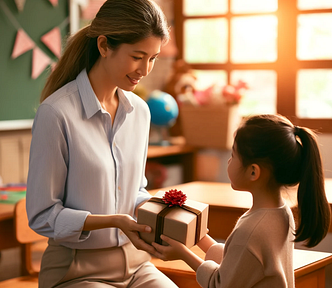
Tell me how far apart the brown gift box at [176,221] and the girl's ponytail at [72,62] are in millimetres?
459

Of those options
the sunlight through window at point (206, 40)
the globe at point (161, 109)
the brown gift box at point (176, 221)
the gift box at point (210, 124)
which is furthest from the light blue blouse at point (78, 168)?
the sunlight through window at point (206, 40)

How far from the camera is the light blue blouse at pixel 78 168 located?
4.11 ft

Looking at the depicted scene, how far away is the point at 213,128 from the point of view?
341cm

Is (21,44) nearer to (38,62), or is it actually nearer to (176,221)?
(38,62)

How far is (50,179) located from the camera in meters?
1.25

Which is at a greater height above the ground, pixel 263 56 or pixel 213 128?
pixel 263 56

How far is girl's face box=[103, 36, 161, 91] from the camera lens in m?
1.29

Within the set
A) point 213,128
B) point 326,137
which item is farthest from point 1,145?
point 326,137

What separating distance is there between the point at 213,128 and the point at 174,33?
3.29 feet

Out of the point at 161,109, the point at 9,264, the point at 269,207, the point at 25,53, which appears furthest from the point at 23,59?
the point at 269,207

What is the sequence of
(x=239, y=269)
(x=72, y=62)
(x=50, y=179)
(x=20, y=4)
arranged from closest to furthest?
(x=239, y=269) → (x=50, y=179) → (x=72, y=62) → (x=20, y=4)

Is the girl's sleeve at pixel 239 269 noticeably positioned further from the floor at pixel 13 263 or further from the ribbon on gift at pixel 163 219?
the floor at pixel 13 263

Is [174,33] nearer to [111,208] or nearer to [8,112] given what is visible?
[8,112]

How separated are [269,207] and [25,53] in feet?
7.02
